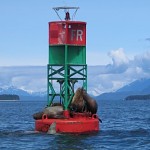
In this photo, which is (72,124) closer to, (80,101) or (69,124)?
(69,124)

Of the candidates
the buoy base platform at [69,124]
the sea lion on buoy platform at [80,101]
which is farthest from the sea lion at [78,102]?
the buoy base platform at [69,124]

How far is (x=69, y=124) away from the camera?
1988 inches

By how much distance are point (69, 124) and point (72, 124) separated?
0.81 ft

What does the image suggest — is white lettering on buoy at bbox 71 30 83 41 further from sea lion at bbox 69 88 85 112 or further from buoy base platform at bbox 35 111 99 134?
buoy base platform at bbox 35 111 99 134

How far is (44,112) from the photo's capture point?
53000mm

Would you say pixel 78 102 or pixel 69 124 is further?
pixel 78 102

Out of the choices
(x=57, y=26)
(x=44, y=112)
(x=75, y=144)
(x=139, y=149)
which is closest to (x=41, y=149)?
(x=75, y=144)

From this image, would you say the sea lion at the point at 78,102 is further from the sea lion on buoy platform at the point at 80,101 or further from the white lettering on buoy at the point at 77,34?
the white lettering on buoy at the point at 77,34

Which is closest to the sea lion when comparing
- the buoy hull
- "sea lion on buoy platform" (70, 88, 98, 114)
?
"sea lion on buoy platform" (70, 88, 98, 114)

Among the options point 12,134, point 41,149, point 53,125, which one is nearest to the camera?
point 41,149

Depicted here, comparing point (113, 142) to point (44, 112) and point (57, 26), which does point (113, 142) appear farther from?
point (57, 26)

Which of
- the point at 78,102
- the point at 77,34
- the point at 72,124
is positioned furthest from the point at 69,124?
the point at 77,34

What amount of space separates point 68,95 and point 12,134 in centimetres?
599

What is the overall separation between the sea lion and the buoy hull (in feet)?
3.57
